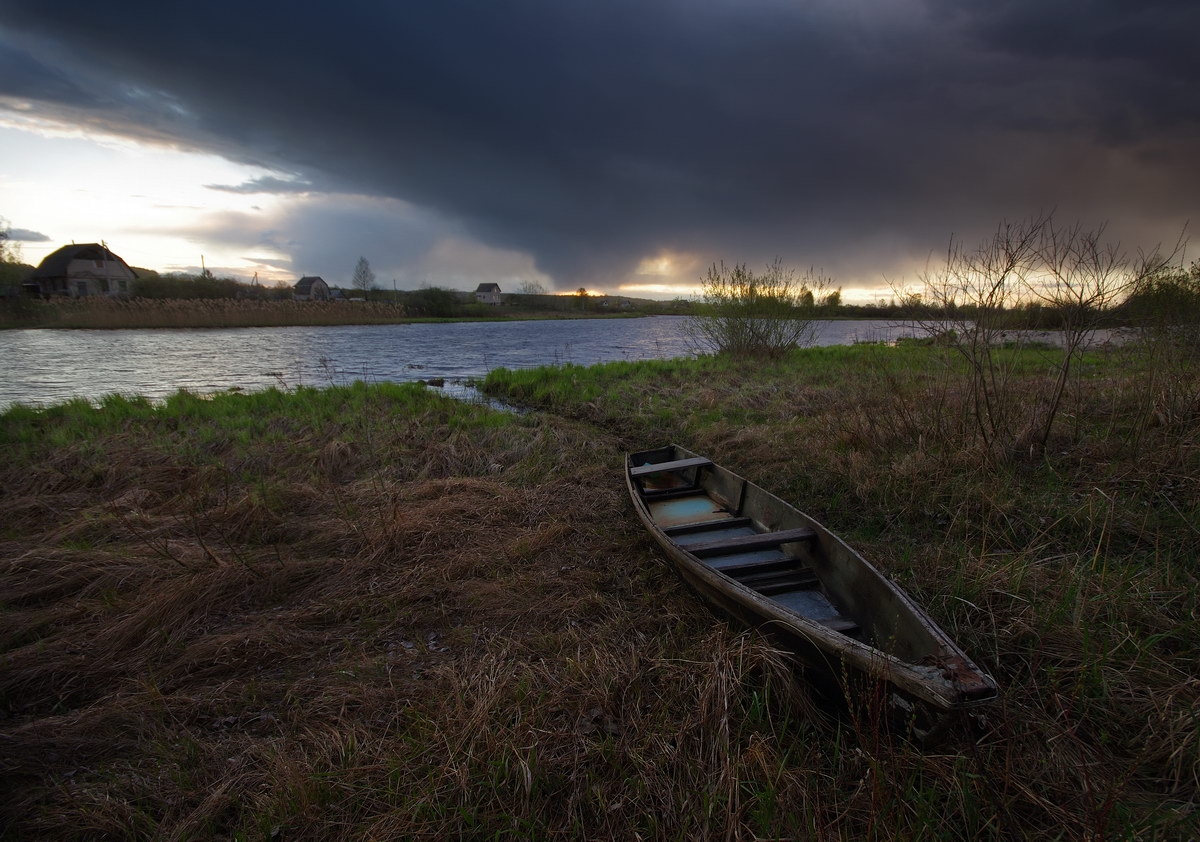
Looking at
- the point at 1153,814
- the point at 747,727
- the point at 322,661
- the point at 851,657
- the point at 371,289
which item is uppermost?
the point at 371,289

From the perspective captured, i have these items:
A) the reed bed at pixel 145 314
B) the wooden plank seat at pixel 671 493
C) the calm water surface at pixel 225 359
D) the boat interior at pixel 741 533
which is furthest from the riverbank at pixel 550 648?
the reed bed at pixel 145 314

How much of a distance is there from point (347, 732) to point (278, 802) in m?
0.46

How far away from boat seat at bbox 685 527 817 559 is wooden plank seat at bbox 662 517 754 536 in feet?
2.70

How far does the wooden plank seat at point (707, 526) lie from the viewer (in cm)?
498

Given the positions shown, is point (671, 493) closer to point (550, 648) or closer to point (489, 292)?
point (550, 648)

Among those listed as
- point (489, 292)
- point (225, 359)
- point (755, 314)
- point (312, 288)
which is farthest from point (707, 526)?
point (489, 292)

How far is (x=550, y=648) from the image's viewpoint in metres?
3.43

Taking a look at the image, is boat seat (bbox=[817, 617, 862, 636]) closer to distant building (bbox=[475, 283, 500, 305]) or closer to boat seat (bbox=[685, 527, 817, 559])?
boat seat (bbox=[685, 527, 817, 559])

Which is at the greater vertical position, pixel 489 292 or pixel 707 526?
pixel 489 292

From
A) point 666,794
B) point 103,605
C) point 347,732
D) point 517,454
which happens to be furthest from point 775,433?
point 103,605

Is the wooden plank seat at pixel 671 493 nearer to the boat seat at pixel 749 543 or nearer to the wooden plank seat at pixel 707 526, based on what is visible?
the wooden plank seat at pixel 707 526

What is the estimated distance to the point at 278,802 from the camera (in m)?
2.21

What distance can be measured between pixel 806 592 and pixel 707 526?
51.3 inches

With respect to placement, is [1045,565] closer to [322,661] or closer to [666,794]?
[666,794]
